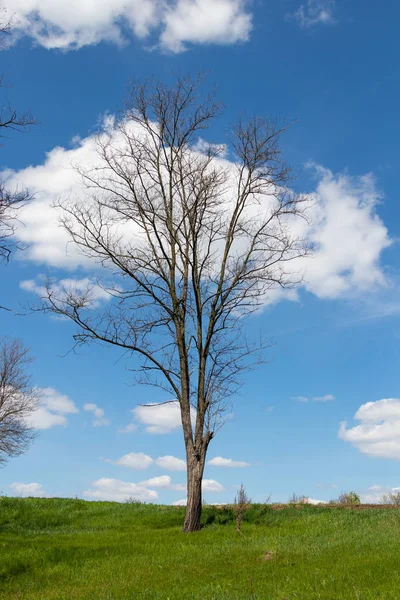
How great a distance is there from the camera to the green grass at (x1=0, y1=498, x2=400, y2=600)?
877 cm

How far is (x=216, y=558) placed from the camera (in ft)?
39.6

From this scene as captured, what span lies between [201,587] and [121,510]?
14.0m

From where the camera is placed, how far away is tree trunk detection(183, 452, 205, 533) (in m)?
16.7

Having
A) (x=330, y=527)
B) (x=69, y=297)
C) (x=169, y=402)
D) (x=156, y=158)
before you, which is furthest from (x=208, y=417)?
(x=156, y=158)

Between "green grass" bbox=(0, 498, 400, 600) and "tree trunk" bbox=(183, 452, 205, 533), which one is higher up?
"tree trunk" bbox=(183, 452, 205, 533)

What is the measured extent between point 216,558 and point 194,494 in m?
4.82

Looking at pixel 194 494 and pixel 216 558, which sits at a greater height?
pixel 194 494

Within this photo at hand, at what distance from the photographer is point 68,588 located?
10.8 meters

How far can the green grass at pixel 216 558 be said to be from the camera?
8766mm

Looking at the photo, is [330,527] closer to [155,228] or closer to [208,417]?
[208,417]

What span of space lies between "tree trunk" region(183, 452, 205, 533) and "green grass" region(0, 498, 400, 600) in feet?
1.44

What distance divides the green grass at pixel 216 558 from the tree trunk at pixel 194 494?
44cm

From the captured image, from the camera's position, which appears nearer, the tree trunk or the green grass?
the green grass

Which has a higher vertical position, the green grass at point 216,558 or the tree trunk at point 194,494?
the tree trunk at point 194,494
